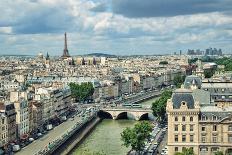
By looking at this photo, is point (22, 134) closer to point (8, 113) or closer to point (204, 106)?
point (8, 113)

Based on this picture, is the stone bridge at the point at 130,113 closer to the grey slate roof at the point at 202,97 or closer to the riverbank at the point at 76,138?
the riverbank at the point at 76,138

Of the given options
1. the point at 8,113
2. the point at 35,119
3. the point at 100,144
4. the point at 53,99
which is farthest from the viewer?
the point at 53,99

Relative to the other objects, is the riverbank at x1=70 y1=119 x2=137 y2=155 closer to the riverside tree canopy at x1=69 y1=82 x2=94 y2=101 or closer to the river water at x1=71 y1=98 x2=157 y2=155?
the river water at x1=71 y1=98 x2=157 y2=155

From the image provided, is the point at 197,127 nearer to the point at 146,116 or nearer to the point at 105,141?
the point at 105,141

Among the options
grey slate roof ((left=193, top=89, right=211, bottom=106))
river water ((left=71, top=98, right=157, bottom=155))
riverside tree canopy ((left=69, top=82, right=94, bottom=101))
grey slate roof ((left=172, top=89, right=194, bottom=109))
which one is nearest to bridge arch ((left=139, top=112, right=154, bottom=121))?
river water ((left=71, top=98, right=157, bottom=155))

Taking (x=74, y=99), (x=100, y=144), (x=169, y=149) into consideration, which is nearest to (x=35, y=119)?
(x=100, y=144)

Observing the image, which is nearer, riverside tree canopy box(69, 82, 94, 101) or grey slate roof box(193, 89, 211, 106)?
grey slate roof box(193, 89, 211, 106)

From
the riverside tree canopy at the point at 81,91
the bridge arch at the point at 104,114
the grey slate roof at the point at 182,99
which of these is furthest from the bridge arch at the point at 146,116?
the grey slate roof at the point at 182,99
